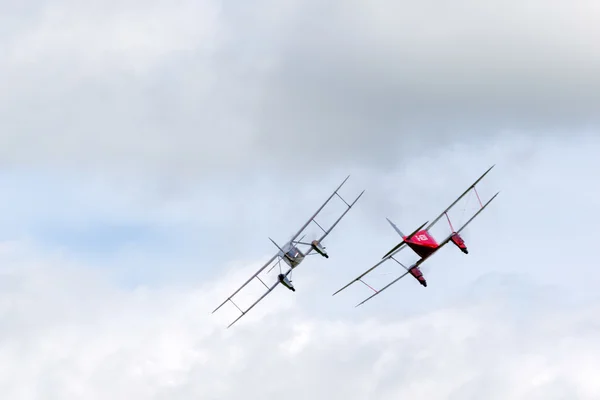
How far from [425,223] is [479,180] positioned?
970cm

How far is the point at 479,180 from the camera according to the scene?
199750 millimetres

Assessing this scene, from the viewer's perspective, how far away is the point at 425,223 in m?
200
